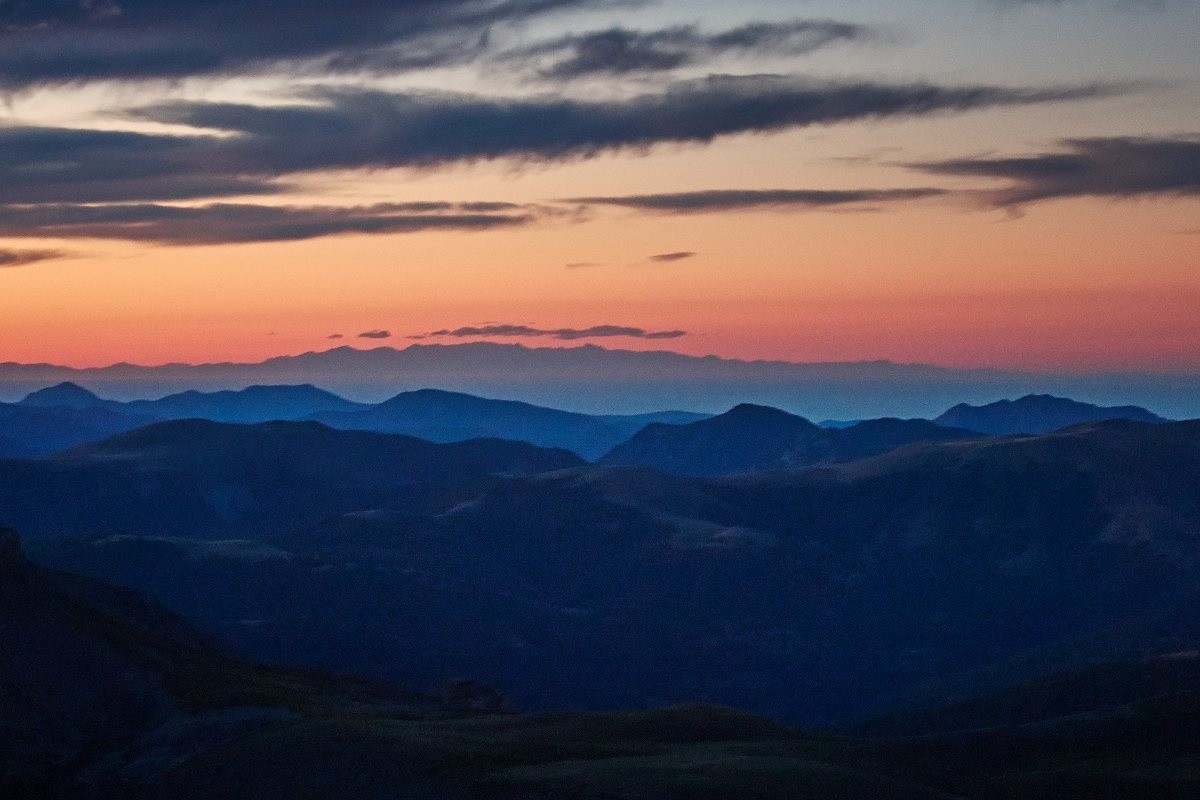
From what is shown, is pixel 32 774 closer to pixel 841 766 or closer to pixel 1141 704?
pixel 841 766

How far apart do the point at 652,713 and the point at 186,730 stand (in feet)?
132

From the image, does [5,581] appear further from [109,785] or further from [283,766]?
[283,766]

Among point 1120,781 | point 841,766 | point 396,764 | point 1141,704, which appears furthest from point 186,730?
point 1141,704

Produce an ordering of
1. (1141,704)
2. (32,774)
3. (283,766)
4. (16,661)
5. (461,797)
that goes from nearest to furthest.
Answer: (461,797) < (283,766) < (32,774) < (16,661) < (1141,704)

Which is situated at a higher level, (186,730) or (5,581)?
(5,581)

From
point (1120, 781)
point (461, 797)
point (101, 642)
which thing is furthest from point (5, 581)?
point (1120, 781)

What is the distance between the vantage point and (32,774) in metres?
111

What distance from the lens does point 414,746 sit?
10512cm

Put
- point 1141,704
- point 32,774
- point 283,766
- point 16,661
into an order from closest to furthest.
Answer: point 283,766, point 32,774, point 16,661, point 1141,704

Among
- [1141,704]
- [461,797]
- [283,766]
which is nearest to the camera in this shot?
[461,797]

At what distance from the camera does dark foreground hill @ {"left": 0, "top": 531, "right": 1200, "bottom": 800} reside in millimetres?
97312

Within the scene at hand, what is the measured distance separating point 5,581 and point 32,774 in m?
28.7

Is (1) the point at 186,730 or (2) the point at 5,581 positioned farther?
(2) the point at 5,581

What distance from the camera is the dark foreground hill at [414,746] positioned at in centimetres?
9731
